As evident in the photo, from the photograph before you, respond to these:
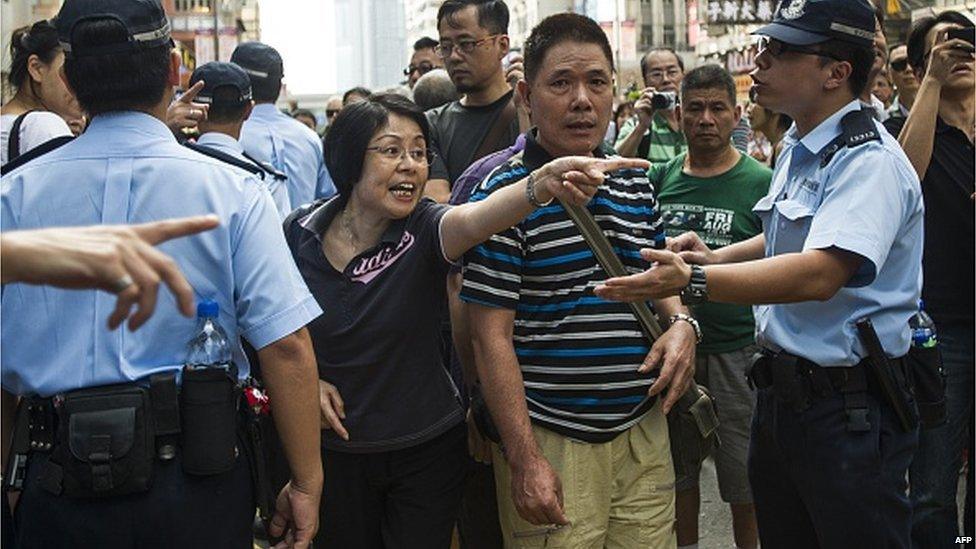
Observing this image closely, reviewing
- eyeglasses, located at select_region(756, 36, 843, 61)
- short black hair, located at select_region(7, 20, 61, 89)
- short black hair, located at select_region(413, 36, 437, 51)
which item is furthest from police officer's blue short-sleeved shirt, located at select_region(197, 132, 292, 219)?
short black hair, located at select_region(413, 36, 437, 51)

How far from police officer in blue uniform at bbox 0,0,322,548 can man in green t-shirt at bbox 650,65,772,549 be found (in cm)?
276

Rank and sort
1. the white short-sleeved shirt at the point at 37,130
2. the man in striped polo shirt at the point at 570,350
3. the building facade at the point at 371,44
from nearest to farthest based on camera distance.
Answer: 1. the man in striped polo shirt at the point at 570,350
2. the white short-sleeved shirt at the point at 37,130
3. the building facade at the point at 371,44

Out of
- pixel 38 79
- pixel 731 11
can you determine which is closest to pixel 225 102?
pixel 38 79

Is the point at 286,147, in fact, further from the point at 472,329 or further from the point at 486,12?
the point at 472,329

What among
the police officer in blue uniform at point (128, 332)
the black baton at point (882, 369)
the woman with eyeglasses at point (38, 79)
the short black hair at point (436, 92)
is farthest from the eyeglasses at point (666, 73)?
the police officer in blue uniform at point (128, 332)

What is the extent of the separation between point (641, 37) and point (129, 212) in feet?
268

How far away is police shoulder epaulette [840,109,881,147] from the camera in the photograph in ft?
12.0

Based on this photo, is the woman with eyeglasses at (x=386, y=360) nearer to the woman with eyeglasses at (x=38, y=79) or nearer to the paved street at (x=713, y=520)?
the woman with eyeglasses at (x=38, y=79)

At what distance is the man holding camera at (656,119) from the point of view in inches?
273

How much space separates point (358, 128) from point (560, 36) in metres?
0.73

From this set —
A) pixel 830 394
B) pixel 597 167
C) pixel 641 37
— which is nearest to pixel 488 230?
pixel 597 167

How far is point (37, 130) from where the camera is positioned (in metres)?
5.39

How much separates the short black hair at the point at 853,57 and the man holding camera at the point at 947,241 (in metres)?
0.96

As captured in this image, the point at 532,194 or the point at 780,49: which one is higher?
the point at 780,49
